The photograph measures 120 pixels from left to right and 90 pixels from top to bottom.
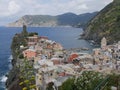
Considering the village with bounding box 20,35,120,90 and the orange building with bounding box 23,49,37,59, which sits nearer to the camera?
the village with bounding box 20,35,120,90

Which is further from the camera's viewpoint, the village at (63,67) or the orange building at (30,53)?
the orange building at (30,53)

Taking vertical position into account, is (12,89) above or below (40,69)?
below

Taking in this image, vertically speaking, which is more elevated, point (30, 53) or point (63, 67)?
point (63, 67)

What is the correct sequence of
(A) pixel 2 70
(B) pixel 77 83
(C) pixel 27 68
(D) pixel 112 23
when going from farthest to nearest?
(D) pixel 112 23 < (A) pixel 2 70 < (C) pixel 27 68 < (B) pixel 77 83

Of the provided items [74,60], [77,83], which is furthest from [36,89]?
[74,60]

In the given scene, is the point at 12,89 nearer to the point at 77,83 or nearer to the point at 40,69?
the point at 40,69

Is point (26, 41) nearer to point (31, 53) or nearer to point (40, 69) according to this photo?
point (31, 53)

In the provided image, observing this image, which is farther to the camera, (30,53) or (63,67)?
(30,53)

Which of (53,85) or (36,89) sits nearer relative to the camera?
(53,85)

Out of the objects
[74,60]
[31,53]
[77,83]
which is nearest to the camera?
[77,83]
